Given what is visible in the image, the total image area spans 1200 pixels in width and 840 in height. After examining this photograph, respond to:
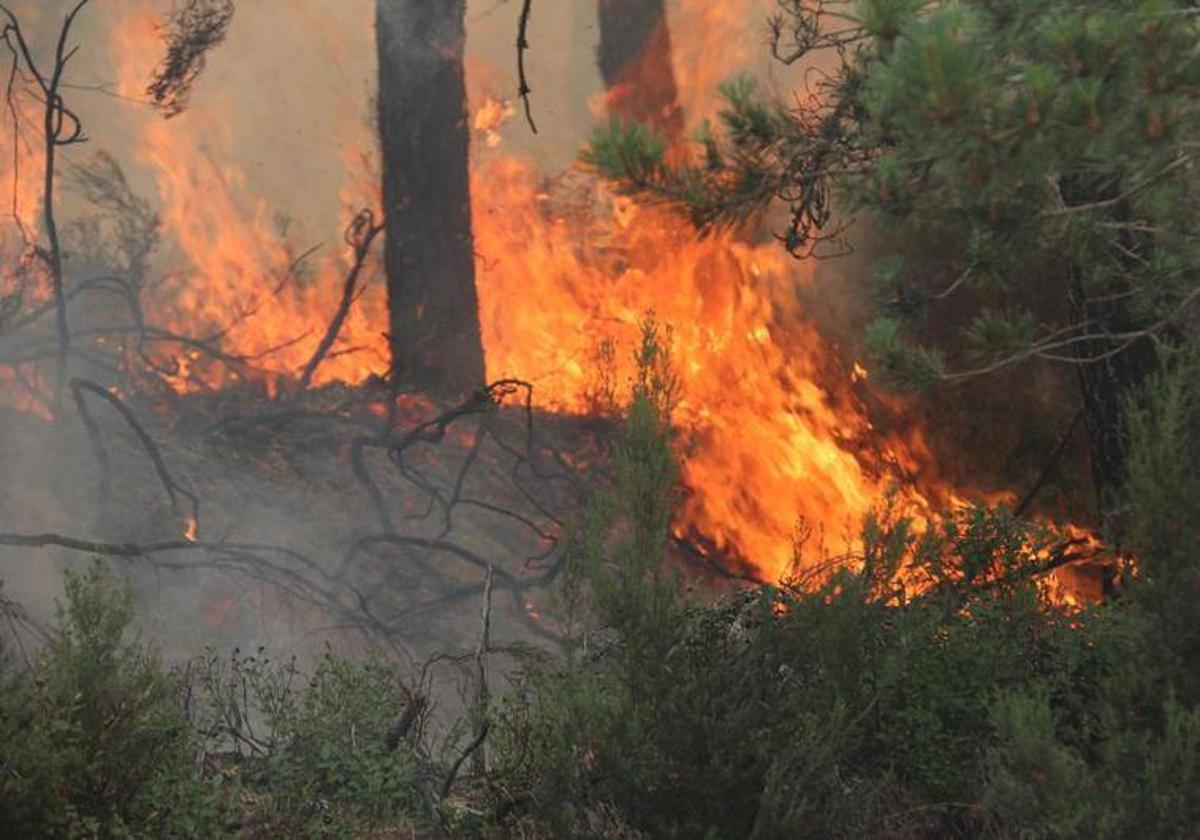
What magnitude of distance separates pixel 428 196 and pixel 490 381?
98 cm

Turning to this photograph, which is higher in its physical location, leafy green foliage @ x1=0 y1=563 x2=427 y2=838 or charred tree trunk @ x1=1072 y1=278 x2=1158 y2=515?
charred tree trunk @ x1=1072 y1=278 x2=1158 y2=515

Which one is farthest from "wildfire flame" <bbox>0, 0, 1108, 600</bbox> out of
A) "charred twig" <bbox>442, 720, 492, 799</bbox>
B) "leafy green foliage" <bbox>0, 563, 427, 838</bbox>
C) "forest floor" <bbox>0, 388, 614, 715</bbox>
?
"charred twig" <bbox>442, 720, 492, 799</bbox>

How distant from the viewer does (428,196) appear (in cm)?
785

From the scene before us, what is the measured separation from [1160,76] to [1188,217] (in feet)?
3.88

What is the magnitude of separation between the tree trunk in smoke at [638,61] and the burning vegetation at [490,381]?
18 millimetres

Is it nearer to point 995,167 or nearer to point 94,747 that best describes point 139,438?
point 94,747

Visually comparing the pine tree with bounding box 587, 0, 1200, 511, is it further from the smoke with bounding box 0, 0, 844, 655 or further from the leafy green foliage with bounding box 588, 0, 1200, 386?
the smoke with bounding box 0, 0, 844, 655

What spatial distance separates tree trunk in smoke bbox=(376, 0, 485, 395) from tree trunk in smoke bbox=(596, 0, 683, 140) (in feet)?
2.40

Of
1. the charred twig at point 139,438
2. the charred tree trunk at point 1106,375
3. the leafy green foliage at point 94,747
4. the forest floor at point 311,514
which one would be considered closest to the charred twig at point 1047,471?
the charred tree trunk at point 1106,375

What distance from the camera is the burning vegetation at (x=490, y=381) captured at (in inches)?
194

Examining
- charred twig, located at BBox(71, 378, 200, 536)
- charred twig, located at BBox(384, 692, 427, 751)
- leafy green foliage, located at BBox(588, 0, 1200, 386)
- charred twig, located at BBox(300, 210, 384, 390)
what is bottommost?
charred twig, located at BBox(384, 692, 427, 751)

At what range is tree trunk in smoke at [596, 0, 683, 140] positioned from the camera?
7562 millimetres

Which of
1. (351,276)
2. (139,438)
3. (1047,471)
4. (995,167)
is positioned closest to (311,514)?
(139,438)

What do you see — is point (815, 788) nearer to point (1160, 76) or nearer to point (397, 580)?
point (1160, 76)
